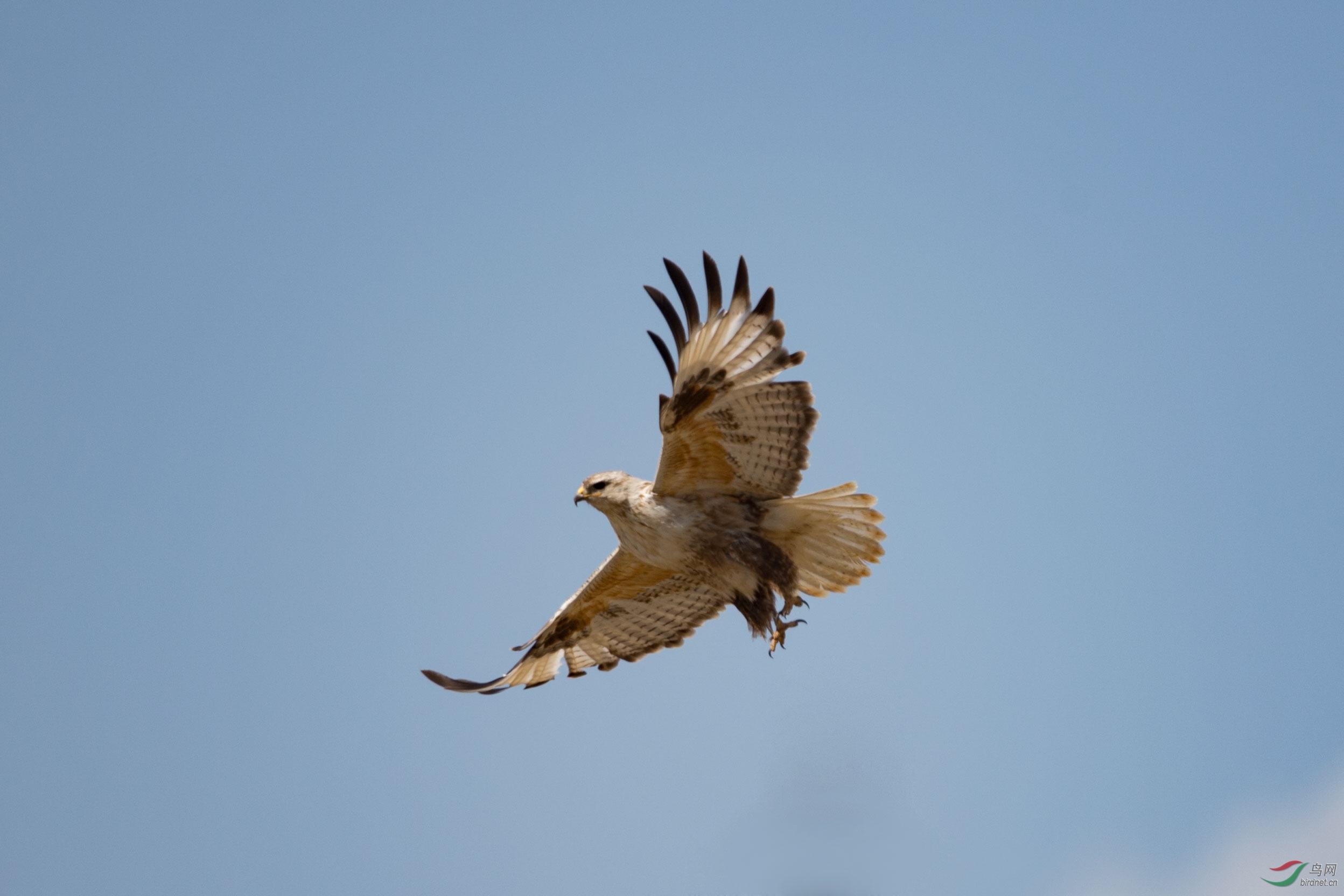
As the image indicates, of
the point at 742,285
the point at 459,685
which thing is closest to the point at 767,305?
the point at 742,285

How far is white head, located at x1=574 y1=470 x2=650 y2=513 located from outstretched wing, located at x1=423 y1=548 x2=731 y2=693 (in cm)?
102

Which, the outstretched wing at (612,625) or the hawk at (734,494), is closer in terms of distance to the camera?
the hawk at (734,494)

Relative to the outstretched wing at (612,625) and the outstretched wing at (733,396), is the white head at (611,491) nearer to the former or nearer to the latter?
the outstretched wing at (733,396)

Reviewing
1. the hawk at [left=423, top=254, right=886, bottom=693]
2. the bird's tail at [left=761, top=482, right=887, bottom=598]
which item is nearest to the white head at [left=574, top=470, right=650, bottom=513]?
the hawk at [left=423, top=254, right=886, bottom=693]

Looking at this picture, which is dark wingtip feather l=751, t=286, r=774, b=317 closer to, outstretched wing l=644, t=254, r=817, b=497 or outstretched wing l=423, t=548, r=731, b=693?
outstretched wing l=644, t=254, r=817, b=497

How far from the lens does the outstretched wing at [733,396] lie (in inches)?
386

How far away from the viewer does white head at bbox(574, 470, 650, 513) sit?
1034 centimetres

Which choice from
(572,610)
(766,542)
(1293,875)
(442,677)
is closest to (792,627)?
(766,542)

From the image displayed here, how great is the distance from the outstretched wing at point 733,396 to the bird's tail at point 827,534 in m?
0.23

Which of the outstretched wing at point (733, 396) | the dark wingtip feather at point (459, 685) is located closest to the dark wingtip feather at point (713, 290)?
the outstretched wing at point (733, 396)

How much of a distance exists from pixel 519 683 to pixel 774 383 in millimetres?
3710

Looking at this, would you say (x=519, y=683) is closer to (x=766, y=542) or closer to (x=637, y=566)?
(x=637, y=566)

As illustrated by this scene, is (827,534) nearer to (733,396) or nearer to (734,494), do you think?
(734,494)

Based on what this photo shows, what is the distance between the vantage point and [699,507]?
1041cm
